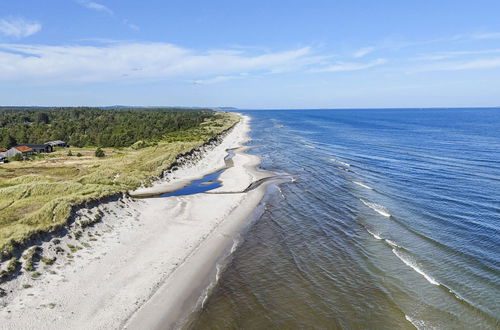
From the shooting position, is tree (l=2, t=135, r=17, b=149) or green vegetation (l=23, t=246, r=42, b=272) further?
tree (l=2, t=135, r=17, b=149)

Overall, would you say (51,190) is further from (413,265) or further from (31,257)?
(413,265)

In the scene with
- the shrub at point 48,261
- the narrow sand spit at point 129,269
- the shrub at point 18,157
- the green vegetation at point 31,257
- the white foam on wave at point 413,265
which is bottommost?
the shrub at point 18,157

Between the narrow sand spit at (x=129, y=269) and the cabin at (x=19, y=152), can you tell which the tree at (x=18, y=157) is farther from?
the narrow sand spit at (x=129, y=269)

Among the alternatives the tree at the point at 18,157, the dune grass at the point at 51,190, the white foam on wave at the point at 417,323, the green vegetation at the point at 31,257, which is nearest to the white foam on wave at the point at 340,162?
the dune grass at the point at 51,190

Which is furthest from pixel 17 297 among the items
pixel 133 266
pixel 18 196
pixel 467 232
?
pixel 467 232

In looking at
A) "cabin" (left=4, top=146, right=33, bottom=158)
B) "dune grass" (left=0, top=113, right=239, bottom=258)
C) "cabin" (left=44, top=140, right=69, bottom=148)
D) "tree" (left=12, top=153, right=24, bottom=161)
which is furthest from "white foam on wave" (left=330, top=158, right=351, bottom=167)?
"cabin" (left=44, top=140, right=69, bottom=148)

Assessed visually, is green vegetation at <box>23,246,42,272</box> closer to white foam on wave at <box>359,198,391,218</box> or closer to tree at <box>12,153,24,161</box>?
white foam on wave at <box>359,198,391,218</box>

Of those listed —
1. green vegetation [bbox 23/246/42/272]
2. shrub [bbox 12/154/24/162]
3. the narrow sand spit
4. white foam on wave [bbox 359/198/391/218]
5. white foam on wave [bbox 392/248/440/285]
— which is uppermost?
green vegetation [bbox 23/246/42/272]

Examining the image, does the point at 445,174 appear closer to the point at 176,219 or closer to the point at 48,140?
the point at 176,219

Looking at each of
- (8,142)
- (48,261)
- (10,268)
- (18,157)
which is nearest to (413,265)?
(48,261)
